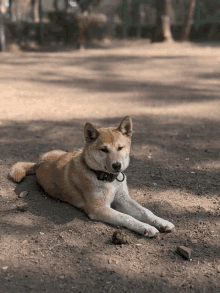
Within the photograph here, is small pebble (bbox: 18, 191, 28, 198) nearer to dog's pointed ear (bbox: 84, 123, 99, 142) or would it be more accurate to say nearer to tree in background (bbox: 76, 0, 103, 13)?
dog's pointed ear (bbox: 84, 123, 99, 142)

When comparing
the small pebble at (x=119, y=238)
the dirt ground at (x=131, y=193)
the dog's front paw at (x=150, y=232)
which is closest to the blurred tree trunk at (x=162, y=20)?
the dirt ground at (x=131, y=193)

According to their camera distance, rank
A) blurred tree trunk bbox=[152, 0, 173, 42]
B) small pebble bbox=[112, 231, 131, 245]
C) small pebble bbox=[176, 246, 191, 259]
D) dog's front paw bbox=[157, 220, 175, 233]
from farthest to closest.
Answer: blurred tree trunk bbox=[152, 0, 173, 42] < dog's front paw bbox=[157, 220, 175, 233] < small pebble bbox=[112, 231, 131, 245] < small pebble bbox=[176, 246, 191, 259]

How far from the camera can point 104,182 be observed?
11.4ft

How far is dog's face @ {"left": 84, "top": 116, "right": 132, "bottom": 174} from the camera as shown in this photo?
10.8 ft

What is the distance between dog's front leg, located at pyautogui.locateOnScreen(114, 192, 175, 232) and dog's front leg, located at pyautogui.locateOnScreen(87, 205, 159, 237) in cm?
12

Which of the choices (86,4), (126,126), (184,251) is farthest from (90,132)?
(86,4)

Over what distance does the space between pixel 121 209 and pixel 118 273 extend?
0.96 m

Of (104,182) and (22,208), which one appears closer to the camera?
(104,182)

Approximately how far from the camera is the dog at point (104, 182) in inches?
131

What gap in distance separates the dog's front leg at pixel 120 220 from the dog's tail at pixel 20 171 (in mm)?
1189

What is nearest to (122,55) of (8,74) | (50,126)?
(8,74)

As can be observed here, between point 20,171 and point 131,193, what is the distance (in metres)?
1.39

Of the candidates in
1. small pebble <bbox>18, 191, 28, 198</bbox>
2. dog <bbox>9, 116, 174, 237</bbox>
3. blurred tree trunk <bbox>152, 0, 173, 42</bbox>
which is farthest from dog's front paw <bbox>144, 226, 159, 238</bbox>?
blurred tree trunk <bbox>152, 0, 173, 42</bbox>

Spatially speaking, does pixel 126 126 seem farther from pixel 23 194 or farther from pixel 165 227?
pixel 23 194
